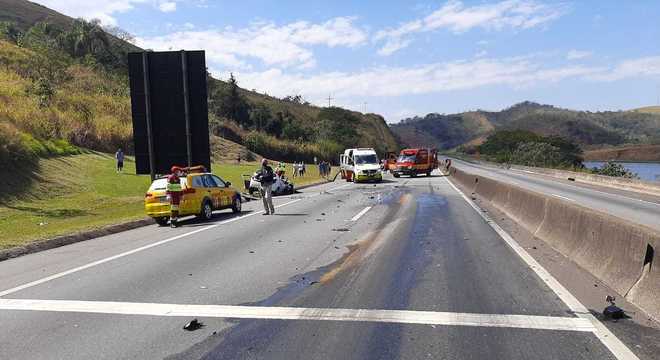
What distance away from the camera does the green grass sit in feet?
51.2

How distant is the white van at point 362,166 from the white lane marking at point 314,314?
106 feet

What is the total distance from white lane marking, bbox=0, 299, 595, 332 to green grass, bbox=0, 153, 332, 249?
6131 millimetres

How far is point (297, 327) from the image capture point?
5.68m

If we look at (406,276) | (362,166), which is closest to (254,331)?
(406,276)

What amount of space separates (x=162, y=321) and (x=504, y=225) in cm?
1005

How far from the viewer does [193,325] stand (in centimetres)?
573

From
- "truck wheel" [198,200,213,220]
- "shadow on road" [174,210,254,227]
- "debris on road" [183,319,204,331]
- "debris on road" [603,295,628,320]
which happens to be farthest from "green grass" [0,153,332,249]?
"debris on road" [603,295,628,320]

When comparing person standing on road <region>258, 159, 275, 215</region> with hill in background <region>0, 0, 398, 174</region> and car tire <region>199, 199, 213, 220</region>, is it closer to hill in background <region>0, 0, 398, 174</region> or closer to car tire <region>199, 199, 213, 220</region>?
car tire <region>199, 199, 213, 220</region>

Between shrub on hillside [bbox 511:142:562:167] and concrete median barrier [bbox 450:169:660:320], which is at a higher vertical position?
concrete median barrier [bbox 450:169:660:320]

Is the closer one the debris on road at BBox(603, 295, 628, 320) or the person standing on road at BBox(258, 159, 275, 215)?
the debris on road at BBox(603, 295, 628, 320)

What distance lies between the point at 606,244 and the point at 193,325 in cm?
566

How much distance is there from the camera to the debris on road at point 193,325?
5676 mm

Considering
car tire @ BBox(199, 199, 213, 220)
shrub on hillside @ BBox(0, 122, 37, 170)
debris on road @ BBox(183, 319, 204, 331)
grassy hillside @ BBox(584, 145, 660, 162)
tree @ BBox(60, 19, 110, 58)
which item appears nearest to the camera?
debris on road @ BBox(183, 319, 204, 331)

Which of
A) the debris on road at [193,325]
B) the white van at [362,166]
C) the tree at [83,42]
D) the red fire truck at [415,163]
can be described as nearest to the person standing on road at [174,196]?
the debris on road at [193,325]
